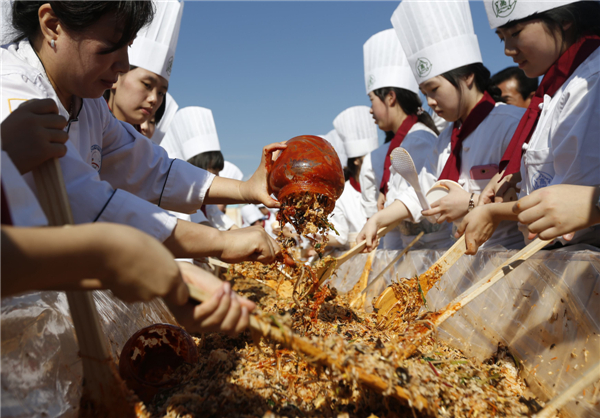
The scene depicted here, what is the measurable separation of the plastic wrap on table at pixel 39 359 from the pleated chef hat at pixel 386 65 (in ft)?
12.4

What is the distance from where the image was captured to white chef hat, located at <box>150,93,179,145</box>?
13.9ft

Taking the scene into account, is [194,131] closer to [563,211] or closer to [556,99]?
[556,99]

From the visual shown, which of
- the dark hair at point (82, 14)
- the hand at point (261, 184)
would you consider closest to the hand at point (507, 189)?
the hand at point (261, 184)

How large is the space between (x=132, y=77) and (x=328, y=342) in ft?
8.39

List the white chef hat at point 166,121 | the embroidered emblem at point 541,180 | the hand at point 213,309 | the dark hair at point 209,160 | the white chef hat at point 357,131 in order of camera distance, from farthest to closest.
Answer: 1. the white chef hat at point 357,131
2. the dark hair at point 209,160
3. the white chef hat at point 166,121
4. the embroidered emblem at point 541,180
5. the hand at point 213,309

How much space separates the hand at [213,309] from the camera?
0.88 m

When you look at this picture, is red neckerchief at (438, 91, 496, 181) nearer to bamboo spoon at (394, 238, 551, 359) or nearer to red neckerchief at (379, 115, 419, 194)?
red neckerchief at (379, 115, 419, 194)

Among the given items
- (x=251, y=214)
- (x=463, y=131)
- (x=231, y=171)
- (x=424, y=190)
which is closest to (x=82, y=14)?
(x=463, y=131)

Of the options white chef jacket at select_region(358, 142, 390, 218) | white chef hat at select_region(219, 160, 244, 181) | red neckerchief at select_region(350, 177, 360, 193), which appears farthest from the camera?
white chef hat at select_region(219, 160, 244, 181)

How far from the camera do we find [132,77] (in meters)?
2.95

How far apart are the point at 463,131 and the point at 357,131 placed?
12.0 feet

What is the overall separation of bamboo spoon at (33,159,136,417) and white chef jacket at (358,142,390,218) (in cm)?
384

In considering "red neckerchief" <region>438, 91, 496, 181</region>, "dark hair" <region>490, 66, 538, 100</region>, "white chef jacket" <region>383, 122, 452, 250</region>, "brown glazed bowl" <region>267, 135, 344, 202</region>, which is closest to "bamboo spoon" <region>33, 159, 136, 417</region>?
"brown glazed bowl" <region>267, 135, 344, 202</region>

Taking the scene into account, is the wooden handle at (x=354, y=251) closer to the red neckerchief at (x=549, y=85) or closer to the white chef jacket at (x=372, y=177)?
the red neckerchief at (x=549, y=85)
